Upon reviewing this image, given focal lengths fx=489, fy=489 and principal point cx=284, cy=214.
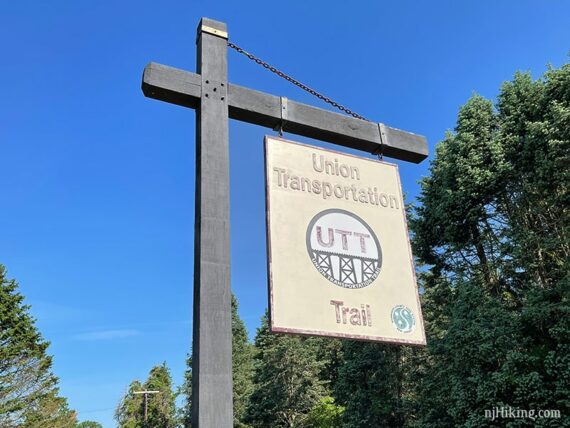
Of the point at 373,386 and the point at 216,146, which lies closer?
the point at 216,146

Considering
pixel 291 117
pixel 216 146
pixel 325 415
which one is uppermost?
pixel 291 117

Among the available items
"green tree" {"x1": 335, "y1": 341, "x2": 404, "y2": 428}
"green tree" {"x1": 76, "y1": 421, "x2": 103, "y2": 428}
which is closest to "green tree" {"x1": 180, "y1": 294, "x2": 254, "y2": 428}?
"green tree" {"x1": 335, "y1": 341, "x2": 404, "y2": 428}

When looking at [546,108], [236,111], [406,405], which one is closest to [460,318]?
[406,405]

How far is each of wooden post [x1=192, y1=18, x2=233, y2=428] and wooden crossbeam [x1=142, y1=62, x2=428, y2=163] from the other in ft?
0.44

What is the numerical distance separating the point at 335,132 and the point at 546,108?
14798 mm

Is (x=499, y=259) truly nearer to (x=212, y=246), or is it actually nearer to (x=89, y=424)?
(x=212, y=246)

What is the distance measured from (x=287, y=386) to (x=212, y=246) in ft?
87.1

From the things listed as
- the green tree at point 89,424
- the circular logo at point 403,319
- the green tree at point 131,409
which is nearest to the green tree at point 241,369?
the green tree at point 131,409

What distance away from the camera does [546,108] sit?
53.4 feet

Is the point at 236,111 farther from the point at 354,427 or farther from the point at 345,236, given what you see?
the point at 354,427

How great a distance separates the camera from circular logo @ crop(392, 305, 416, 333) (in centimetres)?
353

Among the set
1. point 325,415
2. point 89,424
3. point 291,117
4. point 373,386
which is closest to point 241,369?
point 325,415

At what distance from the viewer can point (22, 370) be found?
27.4 m

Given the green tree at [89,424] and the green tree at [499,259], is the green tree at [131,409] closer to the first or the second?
the green tree at [89,424]
